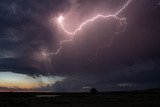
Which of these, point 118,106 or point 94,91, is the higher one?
point 94,91

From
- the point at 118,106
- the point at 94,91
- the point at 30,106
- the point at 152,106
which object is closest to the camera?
the point at 152,106

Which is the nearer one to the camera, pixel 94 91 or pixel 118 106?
pixel 118 106

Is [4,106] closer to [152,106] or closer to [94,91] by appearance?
[152,106]

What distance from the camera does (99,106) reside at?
39.3 metres

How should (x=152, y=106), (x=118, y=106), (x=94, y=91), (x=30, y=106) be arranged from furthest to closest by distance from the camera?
(x=94, y=91) → (x=30, y=106) → (x=118, y=106) → (x=152, y=106)

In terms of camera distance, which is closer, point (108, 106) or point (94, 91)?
point (108, 106)

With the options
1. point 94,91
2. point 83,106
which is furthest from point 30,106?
point 94,91

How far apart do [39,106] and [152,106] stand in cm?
1674

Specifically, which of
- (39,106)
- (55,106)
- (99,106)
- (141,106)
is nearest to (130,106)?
(141,106)

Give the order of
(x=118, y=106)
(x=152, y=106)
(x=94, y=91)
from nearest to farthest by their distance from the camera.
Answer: (x=152, y=106) → (x=118, y=106) → (x=94, y=91)

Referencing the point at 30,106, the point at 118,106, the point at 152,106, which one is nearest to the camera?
the point at 152,106

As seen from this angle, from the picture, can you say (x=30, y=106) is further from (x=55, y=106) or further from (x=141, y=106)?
(x=141, y=106)

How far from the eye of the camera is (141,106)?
37.9 metres

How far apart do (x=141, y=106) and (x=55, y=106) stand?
12758mm
